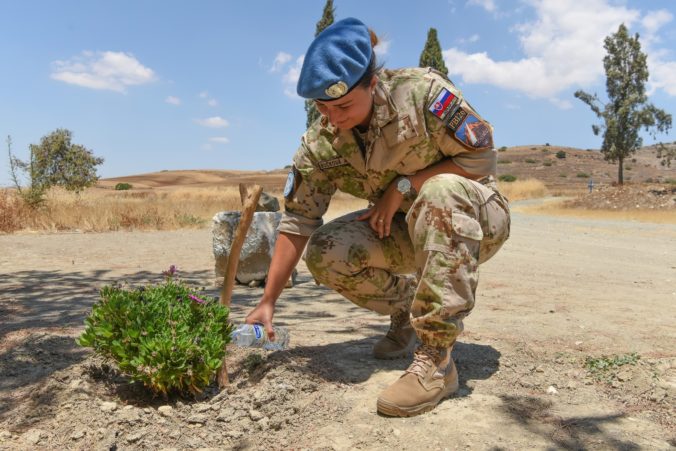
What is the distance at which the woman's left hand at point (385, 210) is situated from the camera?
8.30ft

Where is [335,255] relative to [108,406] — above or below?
above

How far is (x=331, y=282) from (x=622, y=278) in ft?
13.8

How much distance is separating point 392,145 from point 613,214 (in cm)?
1932

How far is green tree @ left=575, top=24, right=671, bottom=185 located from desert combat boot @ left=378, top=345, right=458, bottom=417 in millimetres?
28818

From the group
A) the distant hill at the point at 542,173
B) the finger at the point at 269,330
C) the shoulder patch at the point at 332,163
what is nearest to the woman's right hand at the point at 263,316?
the finger at the point at 269,330

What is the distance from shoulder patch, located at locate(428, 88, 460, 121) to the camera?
7.77ft

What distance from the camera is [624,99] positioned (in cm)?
2747

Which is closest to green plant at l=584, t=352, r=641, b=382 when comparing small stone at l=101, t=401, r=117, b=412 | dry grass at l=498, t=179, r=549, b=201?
small stone at l=101, t=401, r=117, b=412

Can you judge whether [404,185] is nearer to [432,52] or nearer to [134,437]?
[134,437]

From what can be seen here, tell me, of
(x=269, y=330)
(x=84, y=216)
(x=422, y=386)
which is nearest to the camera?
(x=422, y=386)

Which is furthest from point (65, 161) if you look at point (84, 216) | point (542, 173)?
point (542, 173)

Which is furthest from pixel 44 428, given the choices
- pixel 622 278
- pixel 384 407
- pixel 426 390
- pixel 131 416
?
pixel 622 278

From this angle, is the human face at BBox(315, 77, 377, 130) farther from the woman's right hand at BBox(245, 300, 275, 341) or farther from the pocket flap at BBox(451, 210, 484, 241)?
the woman's right hand at BBox(245, 300, 275, 341)

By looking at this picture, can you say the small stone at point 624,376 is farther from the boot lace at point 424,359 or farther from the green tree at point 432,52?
the green tree at point 432,52
